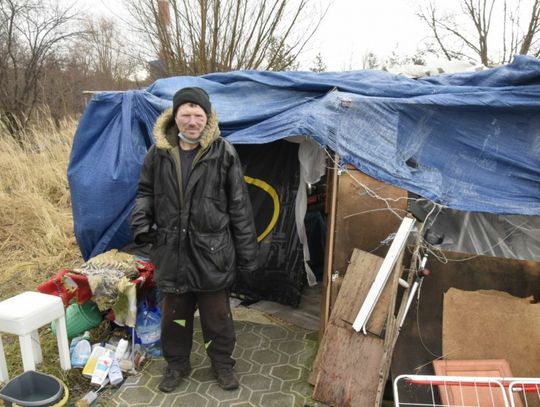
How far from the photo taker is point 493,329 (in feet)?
9.84

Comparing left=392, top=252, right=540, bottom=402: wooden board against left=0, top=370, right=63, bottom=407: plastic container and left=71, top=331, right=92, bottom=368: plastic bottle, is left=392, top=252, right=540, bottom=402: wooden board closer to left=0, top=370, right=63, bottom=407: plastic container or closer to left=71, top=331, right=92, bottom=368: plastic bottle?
left=0, top=370, right=63, bottom=407: plastic container

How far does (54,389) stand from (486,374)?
10.1 ft

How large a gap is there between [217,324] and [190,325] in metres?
0.24

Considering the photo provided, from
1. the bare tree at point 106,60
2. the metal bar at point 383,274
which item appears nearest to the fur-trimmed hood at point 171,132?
the metal bar at point 383,274

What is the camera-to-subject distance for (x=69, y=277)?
11.0ft

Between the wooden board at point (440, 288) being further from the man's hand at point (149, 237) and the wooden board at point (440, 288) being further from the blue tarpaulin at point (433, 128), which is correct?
the man's hand at point (149, 237)

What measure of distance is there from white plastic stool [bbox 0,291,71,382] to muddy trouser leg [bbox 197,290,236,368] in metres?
1.25

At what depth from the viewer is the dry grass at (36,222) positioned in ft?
12.6

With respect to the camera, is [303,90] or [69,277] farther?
[303,90]

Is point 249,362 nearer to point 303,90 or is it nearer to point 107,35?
point 303,90

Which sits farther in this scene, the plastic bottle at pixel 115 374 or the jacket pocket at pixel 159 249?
the plastic bottle at pixel 115 374

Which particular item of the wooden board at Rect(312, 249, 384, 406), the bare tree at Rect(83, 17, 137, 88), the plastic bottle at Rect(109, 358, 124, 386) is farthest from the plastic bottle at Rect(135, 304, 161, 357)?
the bare tree at Rect(83, 17, 137, 88)

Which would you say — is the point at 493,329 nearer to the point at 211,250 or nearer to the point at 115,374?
the point at 211,250

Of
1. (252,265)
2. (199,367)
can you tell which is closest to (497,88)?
(252,265)
